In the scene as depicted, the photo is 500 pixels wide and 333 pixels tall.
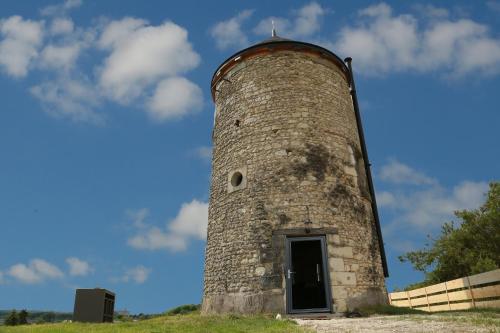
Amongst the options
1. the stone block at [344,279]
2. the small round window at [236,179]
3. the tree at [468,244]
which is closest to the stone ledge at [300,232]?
the stone block at [344,279]

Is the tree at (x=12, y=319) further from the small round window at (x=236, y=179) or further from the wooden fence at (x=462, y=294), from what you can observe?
the wooden fence at (x=462, y=294)

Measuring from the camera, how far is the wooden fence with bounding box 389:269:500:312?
12.5 meters

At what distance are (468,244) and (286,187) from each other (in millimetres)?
16682

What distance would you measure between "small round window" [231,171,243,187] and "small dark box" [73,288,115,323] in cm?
425

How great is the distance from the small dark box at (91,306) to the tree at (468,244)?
675 inches

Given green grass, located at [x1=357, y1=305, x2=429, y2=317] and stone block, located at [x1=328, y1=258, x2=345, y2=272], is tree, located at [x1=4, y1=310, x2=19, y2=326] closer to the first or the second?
stone block, located at [x1=328, y1=258, x2=345, y2=272]

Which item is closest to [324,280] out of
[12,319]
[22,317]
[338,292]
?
[338,292]

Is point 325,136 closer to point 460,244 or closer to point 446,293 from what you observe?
point 446,293

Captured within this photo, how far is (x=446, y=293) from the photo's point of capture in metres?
15.4

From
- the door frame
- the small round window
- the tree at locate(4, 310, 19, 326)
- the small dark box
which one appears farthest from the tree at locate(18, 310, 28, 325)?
the door frame

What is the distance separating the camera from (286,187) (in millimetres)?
10195

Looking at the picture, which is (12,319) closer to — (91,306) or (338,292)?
(91,306)

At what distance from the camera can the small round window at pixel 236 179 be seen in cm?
1099

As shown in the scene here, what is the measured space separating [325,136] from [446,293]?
9.03m
